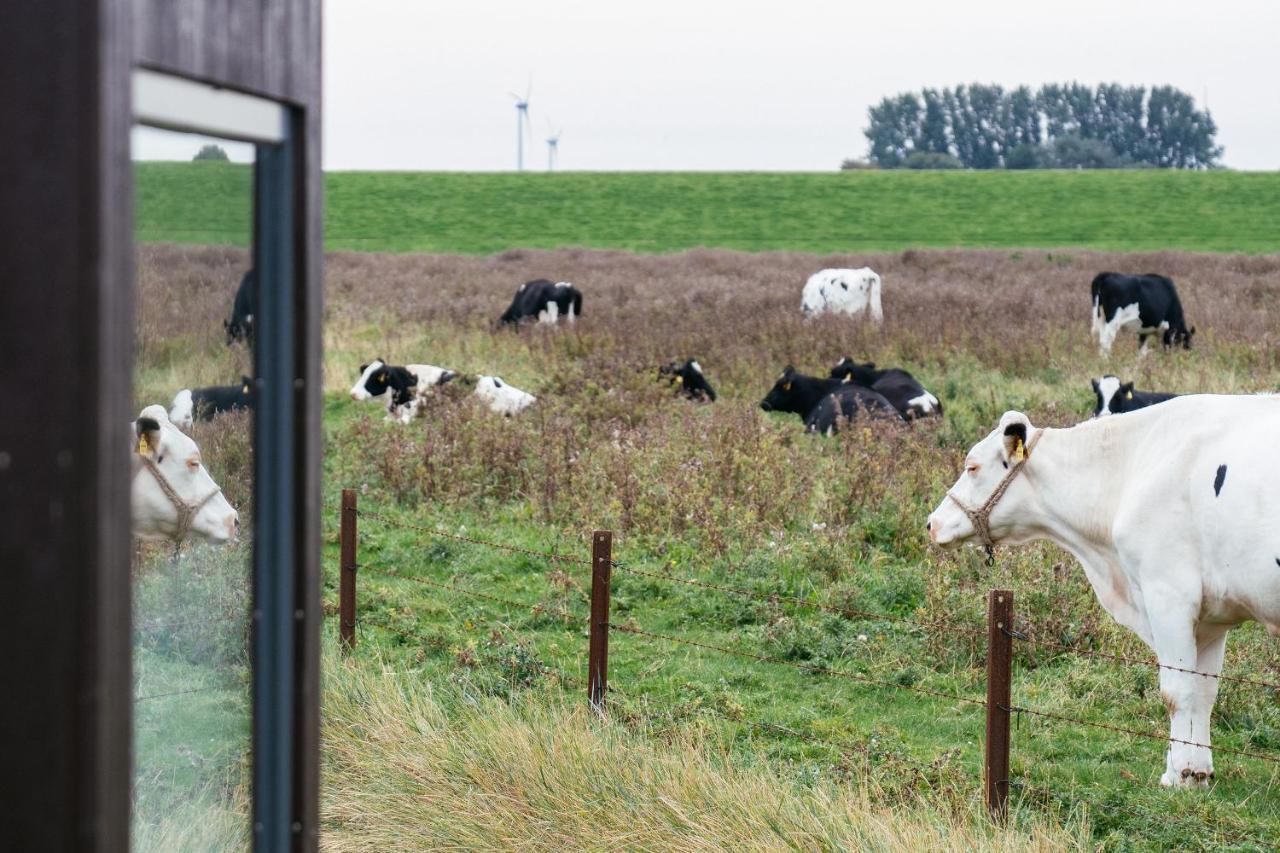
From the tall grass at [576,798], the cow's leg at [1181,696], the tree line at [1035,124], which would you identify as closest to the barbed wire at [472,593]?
the tall grass at [576,798]

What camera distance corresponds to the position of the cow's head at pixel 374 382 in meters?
15.9

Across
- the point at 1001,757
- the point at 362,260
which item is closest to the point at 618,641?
the point at 1001,757

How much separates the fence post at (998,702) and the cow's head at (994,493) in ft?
5.70

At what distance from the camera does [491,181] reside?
241ft

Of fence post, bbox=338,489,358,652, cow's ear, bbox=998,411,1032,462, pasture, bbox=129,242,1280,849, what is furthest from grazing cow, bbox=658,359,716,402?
cow's ear, bbox=998,411,1032,462

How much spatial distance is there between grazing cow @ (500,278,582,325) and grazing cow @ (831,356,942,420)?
867 cm

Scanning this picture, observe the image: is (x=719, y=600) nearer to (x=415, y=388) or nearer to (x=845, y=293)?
(x=415, y=388)

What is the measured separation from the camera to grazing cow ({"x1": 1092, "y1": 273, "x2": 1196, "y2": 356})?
2052 cm

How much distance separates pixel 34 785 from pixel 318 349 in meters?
1.24

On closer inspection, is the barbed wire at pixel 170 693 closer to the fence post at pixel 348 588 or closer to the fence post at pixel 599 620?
the fence post at pixel 599 620

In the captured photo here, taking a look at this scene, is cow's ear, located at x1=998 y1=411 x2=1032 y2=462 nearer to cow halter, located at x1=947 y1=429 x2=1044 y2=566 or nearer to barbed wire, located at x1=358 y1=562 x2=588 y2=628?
cow halter, located at x1=947 y1=429 x2=1044 y2=566

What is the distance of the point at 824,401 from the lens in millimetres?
14688

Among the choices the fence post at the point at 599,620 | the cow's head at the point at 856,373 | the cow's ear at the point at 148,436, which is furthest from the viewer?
the cow's head at the point at 856,373

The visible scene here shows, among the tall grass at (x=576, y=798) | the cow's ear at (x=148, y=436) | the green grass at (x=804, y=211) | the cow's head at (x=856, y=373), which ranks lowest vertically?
the tall grass at (x=576, y=798)
